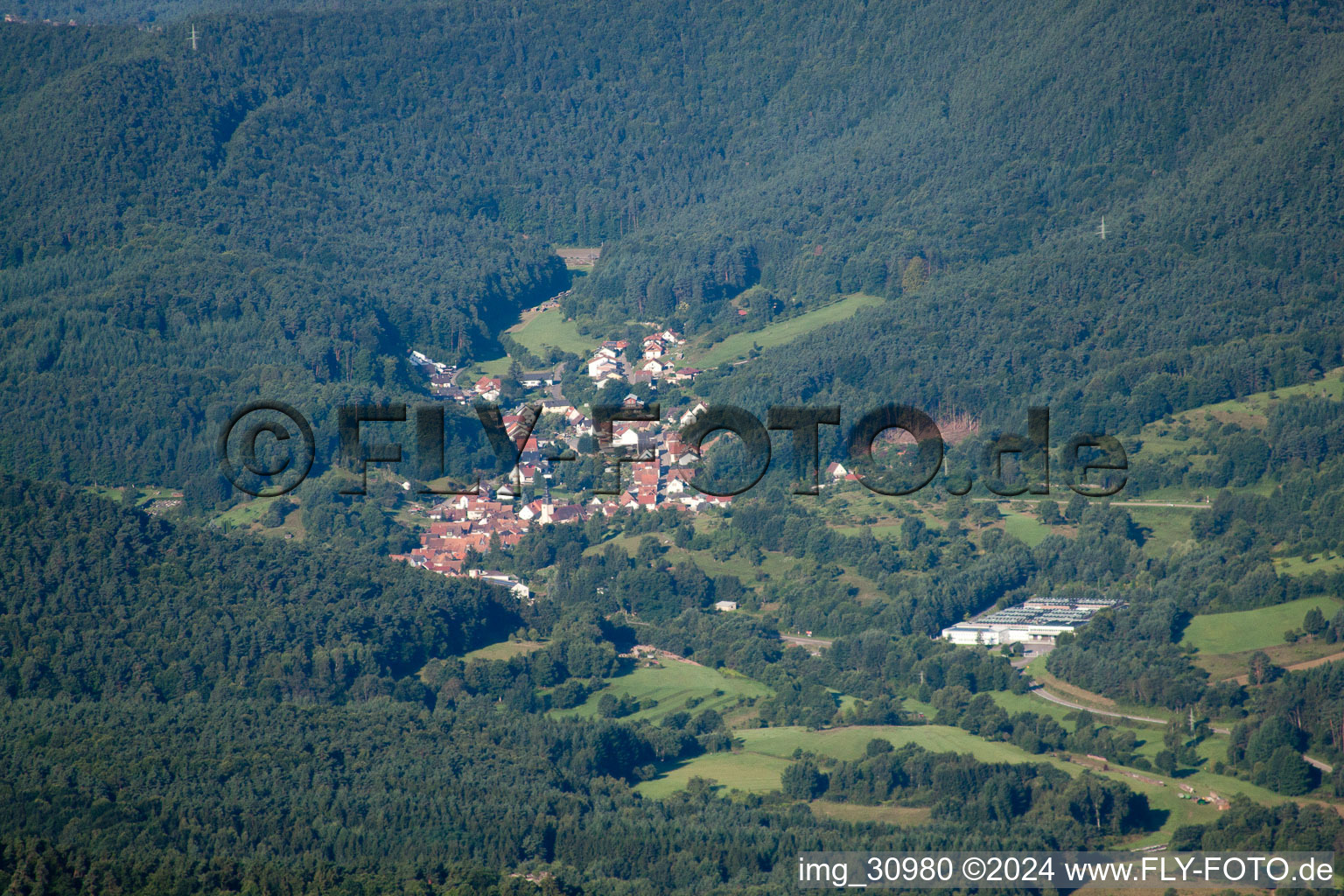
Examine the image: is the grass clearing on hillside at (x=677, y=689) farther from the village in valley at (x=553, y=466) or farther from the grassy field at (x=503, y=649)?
the village in valley at (x=553, y=466)

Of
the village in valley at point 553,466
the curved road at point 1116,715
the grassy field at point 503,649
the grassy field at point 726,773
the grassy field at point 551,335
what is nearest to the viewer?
the grassy field at point 726,773

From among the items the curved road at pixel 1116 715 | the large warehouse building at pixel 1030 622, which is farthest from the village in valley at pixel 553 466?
the curved road at pixel 1116 715

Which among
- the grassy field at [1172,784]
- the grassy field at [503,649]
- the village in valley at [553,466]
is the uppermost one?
the village in valley at [553,466]

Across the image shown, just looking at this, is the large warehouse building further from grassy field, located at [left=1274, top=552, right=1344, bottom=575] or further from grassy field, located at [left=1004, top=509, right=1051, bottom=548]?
grassy field, located at [left=1274, top=552, right=1344, bottom=575]

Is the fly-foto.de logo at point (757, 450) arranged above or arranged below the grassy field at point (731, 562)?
above

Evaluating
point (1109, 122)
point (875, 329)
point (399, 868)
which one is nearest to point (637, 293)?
point (875, 329)

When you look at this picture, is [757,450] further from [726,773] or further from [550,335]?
[550,335]
